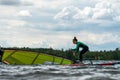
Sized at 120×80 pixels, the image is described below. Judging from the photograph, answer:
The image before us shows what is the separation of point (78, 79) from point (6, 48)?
734 inches

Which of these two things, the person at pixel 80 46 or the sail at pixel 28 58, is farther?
the sail at pixel 28 58

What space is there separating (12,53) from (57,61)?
4.09 meters

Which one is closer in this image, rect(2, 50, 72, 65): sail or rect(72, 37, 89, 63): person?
rect(72, 37, 89, 63): person

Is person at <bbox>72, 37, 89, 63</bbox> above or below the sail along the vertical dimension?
above

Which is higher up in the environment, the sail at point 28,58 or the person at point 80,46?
the person at point 80,46

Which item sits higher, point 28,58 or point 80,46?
point 80,46

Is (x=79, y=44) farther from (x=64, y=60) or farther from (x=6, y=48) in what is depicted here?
(x=6, y=48)

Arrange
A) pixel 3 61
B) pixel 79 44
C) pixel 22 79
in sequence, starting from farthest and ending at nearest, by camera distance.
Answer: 1. pixel 3 61
2. pixel 79 44
3. pixel 22 79

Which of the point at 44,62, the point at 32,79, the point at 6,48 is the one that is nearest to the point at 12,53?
the point at 6,48

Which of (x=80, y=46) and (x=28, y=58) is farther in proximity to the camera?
(x=28, y=58)

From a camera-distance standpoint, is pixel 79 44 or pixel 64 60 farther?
pixel 64 60

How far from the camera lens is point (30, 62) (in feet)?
119

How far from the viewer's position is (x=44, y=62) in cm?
3638

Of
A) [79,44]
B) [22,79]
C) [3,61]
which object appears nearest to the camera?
[22,79]
